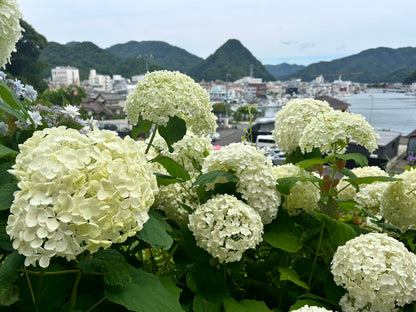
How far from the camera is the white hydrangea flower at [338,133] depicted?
1.04m

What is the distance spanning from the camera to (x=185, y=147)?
117cm

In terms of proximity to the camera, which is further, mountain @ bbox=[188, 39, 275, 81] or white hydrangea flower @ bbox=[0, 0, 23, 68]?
mountain @ bbox=[188, 39, 275, 81]

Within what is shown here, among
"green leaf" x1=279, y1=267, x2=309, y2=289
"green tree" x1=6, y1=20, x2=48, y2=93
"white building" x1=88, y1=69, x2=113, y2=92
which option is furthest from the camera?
"white building" x1=88, y1=69, x2=113, y2=92

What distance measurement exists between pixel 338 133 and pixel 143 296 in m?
0.78

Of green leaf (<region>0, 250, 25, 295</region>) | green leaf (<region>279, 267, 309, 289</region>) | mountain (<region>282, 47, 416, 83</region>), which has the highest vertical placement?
mountain (<region>282, 47, 416, 83</region>)

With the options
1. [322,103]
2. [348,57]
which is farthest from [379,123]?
[348,57]

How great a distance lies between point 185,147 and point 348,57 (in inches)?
3274

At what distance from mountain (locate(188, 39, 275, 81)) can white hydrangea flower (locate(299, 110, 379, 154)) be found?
7030 centimetres

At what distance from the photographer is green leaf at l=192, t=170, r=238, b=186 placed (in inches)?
34.3

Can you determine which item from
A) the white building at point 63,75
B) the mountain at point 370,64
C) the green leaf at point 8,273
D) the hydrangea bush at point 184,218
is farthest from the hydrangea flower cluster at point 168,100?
the white building at point 63,75

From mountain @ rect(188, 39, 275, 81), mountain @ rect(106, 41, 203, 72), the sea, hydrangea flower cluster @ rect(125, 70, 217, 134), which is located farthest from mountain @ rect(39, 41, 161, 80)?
hydrangea flower cluster @ rect(125, 70, 217, 134)

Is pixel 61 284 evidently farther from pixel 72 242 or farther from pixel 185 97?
pixel 185 97

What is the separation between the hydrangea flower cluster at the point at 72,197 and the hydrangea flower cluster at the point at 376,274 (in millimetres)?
542

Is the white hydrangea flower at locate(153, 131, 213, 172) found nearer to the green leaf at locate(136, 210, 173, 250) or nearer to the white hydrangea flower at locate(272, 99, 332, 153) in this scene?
the white hydrangea flower at locate(272, 99, 332, 153)
